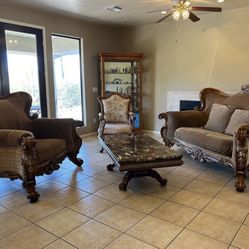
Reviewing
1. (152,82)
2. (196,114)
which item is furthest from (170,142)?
(152,82)

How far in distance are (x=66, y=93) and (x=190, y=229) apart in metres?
4.23

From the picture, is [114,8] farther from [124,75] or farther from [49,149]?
[49,149]

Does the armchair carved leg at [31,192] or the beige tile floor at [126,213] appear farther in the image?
the armchair carved leg at [31,192]

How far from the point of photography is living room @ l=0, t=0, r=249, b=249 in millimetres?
1909

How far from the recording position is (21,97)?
11.2 feet

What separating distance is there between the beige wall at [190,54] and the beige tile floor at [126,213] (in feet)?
7.69

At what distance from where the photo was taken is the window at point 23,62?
13.6 ft

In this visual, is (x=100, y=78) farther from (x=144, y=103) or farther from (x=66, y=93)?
(x=144, y=103)

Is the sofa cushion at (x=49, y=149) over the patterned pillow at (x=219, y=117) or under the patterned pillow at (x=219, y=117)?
under

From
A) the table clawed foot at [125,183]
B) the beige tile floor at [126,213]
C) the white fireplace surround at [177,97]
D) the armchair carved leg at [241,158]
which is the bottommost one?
the beige tile floor at [126,213]

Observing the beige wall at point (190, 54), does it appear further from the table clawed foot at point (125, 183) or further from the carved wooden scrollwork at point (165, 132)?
A: the table clawed foot at point (125, 183)

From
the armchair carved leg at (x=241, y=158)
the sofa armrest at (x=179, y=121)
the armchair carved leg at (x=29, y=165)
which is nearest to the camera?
the armchair carved leg at (x=29, y=165)

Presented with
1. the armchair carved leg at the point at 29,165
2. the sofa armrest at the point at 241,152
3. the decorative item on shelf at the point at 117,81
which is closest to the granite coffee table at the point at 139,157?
the sofa armrest at the point at 241,152

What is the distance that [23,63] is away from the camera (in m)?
4.43
